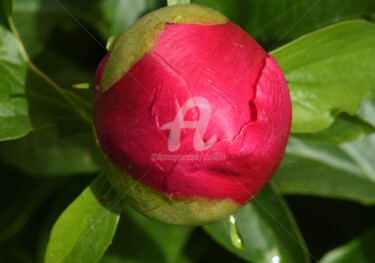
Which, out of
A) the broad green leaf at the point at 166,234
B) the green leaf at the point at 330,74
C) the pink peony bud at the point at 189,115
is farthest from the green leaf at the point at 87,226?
the broad green leaf at the point at 166,234

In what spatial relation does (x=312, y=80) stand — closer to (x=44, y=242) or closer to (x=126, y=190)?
(x=126, y=190)

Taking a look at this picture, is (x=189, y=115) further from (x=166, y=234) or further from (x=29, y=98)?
(x=166, y=234)

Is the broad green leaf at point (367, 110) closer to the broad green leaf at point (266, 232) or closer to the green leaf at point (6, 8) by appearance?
the broad green leaf at point (266, 232)

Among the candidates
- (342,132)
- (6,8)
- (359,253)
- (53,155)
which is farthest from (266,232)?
(6,8)

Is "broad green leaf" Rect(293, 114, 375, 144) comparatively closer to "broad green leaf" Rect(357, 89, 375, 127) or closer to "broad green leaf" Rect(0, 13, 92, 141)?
"broad green leaf" Rect(357, 89, 375, 127)

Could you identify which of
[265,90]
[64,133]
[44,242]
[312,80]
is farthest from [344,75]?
[44,242]

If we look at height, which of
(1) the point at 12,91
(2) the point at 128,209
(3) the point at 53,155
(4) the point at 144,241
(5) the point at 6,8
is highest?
(5) the point at 6,8
